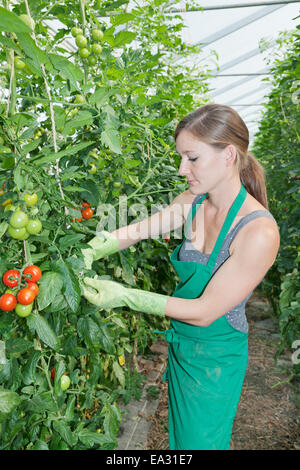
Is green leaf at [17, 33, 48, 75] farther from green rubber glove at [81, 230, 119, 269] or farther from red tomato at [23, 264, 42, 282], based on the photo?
green rubber glove at [81, 230, 119, 269]

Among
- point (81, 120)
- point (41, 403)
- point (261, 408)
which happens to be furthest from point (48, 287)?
point (261, 408)

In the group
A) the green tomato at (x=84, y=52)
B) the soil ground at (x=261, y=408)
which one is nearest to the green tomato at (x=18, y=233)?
the green tomato at (x=84, y=52)

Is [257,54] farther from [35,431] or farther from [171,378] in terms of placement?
[35,431]

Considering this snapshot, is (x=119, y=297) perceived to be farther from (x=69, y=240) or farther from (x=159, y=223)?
(x=159, y=223)

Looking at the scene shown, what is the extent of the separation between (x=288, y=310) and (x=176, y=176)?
30.9 inches

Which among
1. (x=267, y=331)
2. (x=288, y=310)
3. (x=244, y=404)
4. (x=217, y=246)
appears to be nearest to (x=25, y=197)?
(x=217, y=246)

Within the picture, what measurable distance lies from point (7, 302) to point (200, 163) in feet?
2.26

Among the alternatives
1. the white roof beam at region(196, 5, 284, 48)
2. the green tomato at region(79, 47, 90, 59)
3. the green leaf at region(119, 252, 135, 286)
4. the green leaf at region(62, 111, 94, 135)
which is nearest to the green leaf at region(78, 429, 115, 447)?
the green leaf at region(119, 252, 135, 286)

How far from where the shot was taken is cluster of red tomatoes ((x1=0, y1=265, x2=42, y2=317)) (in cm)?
69

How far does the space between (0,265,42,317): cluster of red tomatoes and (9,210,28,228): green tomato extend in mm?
90

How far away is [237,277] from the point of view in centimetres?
100

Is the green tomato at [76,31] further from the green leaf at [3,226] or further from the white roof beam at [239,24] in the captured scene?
the white roof beam at [239,24]

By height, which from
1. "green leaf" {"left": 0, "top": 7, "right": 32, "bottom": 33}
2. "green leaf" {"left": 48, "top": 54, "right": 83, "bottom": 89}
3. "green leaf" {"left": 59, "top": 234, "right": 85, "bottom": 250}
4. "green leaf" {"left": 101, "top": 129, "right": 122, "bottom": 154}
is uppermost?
"green leaf" {"left": 0, "top": 7, "right": 32, "bottom": 33}

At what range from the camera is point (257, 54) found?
5.28 m
